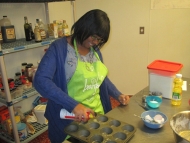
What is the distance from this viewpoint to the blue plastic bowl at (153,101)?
1.22 metres

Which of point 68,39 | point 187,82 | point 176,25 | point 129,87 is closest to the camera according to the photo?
point 68,39

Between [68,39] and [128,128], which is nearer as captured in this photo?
[128,128]

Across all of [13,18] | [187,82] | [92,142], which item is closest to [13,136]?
[13,18]

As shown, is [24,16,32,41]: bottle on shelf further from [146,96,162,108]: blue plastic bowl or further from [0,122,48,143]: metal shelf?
[146,96,162,108]: blue plastic bowl

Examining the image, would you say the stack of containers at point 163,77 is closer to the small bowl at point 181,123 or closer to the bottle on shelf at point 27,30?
the small bowl at point 181,123

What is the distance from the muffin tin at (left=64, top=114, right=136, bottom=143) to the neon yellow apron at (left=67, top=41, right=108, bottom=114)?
0.19 meters

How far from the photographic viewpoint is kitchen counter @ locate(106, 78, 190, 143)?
0.95m

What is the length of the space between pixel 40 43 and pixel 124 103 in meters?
1.11

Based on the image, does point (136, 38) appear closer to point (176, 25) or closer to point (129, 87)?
point (176, 25)

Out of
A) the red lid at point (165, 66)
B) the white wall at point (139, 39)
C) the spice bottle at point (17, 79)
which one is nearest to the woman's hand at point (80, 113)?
the red lid at point (165, 66)

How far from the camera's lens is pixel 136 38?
283cm

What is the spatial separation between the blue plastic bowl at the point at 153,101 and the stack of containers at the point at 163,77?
0.11 meters

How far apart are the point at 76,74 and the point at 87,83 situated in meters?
0.09

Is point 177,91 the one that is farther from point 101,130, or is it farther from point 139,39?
point 139,39
